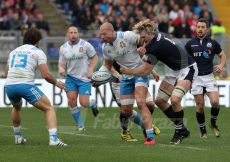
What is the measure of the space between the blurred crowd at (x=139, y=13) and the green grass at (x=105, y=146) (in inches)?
370

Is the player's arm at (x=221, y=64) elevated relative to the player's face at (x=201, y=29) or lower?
lower

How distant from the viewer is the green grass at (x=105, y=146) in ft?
45.3

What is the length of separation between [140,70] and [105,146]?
1.54 meters

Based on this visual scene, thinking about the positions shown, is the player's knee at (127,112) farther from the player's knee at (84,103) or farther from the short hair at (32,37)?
the player's knee at (84,103)

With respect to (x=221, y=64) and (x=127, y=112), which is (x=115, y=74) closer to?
(x=127, y=112)

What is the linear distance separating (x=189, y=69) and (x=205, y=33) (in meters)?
1.88

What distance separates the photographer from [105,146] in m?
15.5

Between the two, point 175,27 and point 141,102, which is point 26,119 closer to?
point 141,102

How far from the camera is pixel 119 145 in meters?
15.8

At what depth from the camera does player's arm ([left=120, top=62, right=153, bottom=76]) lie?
15836 mm

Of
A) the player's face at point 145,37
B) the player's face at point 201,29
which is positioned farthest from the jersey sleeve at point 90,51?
the player's face at point 145,37

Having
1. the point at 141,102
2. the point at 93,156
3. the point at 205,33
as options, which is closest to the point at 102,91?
the point at 205,33

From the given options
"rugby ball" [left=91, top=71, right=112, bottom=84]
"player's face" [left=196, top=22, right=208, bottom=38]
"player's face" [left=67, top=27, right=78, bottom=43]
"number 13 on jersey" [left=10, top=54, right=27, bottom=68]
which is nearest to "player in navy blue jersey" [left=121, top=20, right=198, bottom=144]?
"rugby ball" [left=91, top=71, right=112, bottom=84]


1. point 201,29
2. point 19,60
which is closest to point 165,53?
point 201,29
